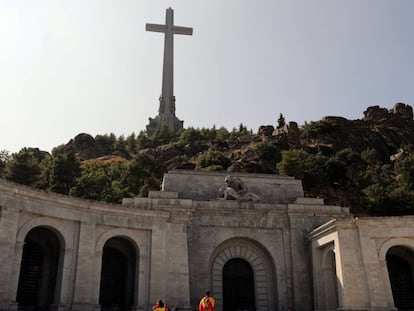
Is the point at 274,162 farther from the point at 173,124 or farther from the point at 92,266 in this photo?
the point at 92,266

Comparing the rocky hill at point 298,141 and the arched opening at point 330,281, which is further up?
the rocky hill at point 298,141

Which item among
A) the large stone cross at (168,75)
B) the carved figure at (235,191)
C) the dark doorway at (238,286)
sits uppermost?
→ the large stone cross at (168,75)

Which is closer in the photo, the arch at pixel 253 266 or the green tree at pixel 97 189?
the arch at pixel 253 266

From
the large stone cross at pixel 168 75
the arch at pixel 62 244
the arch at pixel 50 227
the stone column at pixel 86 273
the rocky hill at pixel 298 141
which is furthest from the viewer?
the large stone cross at pixel 168 75

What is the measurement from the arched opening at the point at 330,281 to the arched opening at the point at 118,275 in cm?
1170

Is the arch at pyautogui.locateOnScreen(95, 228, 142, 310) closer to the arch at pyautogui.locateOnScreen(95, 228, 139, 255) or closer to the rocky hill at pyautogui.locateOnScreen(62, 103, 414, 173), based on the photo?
the arch at pyautogui.locateOnScreen(95, 228, 139, 255)

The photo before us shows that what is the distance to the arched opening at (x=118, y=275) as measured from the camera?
2584 cm

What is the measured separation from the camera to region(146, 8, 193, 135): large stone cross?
77.8 meters

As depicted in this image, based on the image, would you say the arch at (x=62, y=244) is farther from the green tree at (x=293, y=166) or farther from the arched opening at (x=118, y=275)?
the green tree at (x=293, y=166)

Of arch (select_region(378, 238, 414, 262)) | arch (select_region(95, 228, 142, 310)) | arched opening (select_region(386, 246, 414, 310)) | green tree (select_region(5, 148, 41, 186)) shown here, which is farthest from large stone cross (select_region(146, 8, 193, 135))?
arch (select_region(378, 238, 414, 262))

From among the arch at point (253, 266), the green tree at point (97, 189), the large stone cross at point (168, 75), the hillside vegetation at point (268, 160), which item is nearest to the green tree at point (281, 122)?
the hillside vegetation at point (268, 160)

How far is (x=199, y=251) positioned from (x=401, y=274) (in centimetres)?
1282

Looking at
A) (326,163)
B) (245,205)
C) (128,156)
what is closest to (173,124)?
(128,156)

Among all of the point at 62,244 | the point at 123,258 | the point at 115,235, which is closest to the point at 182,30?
the point at 123,258
